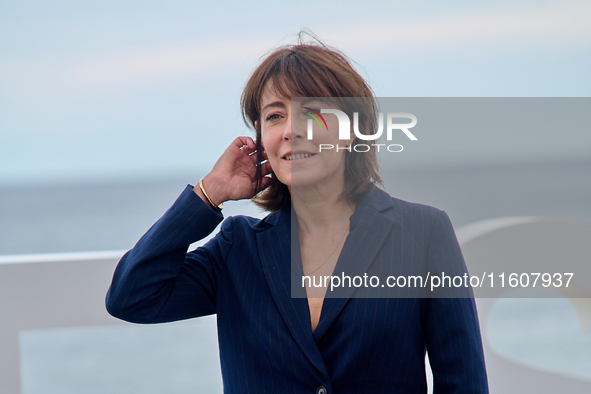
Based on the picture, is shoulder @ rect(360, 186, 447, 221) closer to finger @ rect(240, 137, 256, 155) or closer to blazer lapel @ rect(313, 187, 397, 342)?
blazer lapel @ rect(313, 187, 397, 342)

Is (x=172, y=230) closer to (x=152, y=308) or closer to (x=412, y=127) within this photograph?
(x=152, y=308)

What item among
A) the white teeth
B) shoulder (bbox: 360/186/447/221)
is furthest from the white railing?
the white teeth

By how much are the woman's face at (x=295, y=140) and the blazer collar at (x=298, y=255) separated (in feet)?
0.53

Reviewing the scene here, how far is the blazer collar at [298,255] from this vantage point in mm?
1395

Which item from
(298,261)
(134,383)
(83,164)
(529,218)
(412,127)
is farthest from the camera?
(83,164)

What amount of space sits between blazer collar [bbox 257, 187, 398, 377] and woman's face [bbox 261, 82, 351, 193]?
162 millimetres

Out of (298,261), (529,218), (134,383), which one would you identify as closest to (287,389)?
(298,261)

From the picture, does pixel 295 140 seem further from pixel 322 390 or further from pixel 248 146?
pixel 322 390

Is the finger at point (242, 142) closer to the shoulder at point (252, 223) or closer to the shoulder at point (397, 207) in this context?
the shoulder at point (252, 223)

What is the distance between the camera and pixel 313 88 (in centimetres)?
147

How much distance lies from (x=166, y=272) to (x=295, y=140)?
1.73ft

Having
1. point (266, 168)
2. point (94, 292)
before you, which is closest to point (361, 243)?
point (266, 168)

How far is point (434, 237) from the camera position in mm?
1459

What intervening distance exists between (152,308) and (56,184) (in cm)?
2722
